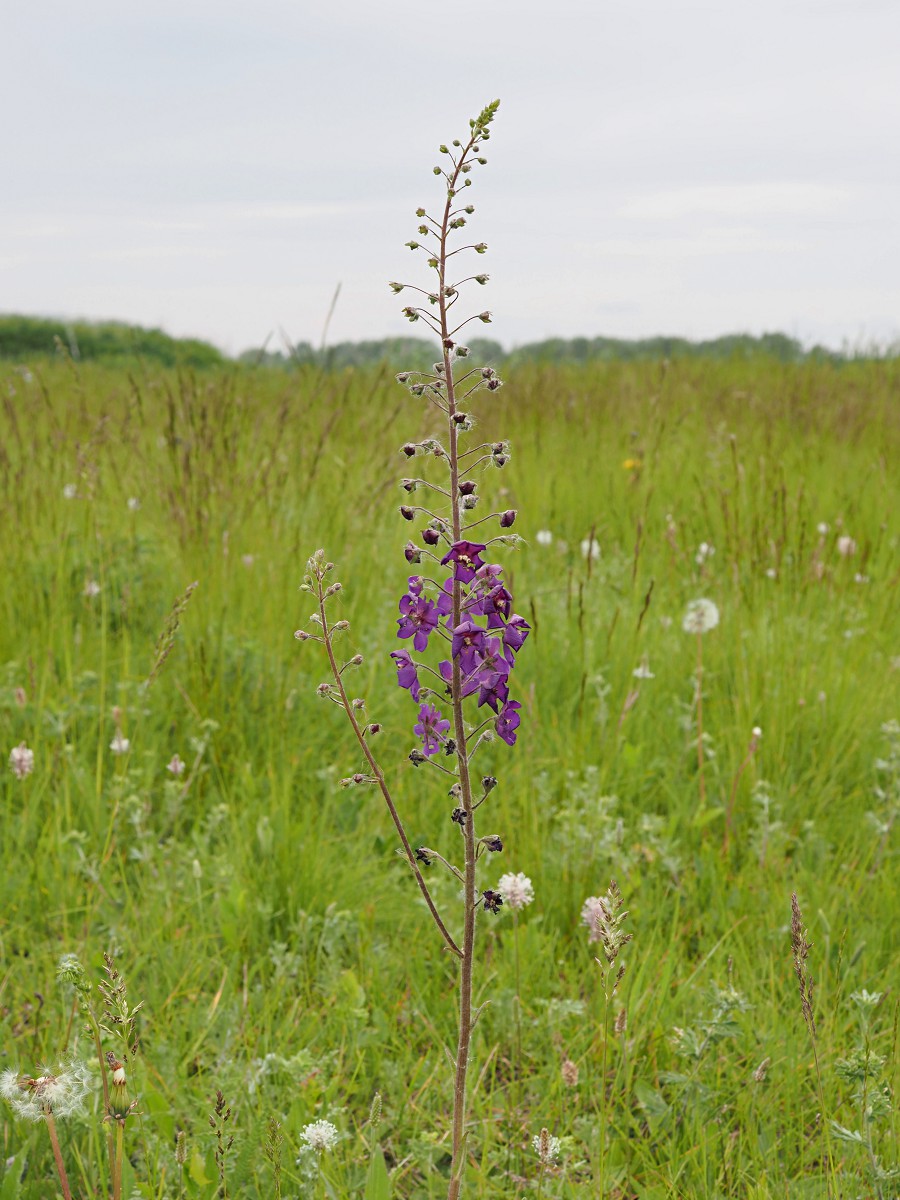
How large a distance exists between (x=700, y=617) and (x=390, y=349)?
3793 millimetres

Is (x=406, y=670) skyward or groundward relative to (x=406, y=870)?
skyward

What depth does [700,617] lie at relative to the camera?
11.3 ft

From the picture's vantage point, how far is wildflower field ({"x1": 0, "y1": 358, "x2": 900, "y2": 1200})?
6.11 ft

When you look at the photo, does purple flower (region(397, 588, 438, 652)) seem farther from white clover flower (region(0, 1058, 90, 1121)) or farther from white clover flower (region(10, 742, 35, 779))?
white clover flower (region(10, 742, 35, 779))

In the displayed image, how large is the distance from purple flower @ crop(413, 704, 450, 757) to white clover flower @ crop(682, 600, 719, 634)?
2128mm

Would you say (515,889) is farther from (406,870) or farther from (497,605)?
(497,605)

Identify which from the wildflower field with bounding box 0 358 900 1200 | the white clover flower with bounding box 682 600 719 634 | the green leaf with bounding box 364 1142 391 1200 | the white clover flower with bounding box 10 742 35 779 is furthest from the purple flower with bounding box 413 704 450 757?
the white clover flower with bounding box 682 600 719 634

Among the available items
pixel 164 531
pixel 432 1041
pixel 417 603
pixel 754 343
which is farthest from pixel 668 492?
pixel 754 343

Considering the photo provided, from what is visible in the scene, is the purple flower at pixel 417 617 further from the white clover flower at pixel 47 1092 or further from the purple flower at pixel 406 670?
the white clover flower at pixel 47 1092

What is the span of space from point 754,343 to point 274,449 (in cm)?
1077

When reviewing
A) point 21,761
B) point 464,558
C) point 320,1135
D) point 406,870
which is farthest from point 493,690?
point 21,761

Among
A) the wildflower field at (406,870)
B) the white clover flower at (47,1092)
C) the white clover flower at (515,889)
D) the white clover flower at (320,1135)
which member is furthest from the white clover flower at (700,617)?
the white clover flower at (47,1092)

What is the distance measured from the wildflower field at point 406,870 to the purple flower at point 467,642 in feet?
1.84

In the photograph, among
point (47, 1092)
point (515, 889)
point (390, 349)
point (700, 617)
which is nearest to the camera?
point (47, 1092)
